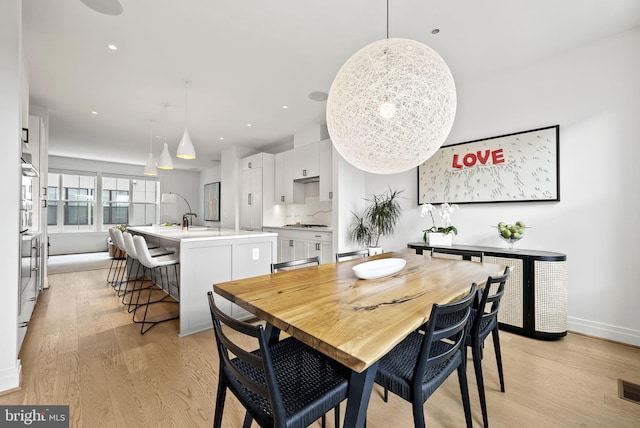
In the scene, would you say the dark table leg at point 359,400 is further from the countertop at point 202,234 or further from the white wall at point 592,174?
the white wall at point 592,174

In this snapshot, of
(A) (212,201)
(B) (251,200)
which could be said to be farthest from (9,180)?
(A) (212,201)

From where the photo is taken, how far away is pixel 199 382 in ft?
6.04

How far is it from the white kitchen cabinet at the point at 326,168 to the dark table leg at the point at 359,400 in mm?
3508

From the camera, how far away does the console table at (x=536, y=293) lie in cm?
242

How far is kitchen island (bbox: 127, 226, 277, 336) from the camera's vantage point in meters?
2.58

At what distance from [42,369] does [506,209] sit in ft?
13.6

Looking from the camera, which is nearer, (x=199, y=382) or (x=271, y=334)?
(x=271, y=334)

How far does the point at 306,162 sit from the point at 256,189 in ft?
4.42

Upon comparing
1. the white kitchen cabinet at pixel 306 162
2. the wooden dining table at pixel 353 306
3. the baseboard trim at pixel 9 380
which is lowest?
the baseboard trim at pixel 9 380

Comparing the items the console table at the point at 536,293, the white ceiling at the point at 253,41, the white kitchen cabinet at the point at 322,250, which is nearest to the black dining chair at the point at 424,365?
the console table at the point at 536,293

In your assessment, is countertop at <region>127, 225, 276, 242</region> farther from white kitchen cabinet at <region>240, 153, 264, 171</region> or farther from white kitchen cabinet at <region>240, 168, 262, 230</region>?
white kitchen cabinet at <region>240, 153, 264, 171</region>

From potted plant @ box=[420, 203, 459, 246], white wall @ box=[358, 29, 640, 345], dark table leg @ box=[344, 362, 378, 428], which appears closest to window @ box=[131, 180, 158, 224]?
potted plant @ box=[420, 203, 459, 246]

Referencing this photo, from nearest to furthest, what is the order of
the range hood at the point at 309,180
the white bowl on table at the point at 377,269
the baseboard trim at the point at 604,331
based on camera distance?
the white bowl on table at the point at 377,269 < the baseboard trim at the point at 604,331 < the range hood at the point at 309,180

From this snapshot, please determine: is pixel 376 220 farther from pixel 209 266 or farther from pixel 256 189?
pixel 256 189
